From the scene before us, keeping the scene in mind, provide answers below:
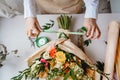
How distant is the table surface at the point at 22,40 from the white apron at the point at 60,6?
3 centimetres

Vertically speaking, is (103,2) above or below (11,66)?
above

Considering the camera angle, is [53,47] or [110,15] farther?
[110,15]

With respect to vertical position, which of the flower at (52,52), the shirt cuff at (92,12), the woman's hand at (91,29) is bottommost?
the flower at (52,52)

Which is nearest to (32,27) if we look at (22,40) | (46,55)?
(46,55)

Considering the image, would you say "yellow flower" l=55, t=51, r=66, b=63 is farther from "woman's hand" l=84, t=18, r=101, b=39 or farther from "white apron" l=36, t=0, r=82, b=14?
"white apron" l=36, t=0, r=82, b=14

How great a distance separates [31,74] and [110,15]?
1.44 feet

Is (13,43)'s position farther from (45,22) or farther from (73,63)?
(73,63)

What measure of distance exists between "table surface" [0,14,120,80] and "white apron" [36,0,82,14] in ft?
0.11

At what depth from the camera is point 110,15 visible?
3.58 ft

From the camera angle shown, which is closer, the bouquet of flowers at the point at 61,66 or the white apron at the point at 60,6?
the bouquet of flowers at the point at 61,66

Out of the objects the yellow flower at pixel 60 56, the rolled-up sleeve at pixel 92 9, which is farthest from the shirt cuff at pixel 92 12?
the yellow flower at pixel 60 56

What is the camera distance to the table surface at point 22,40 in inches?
42.4

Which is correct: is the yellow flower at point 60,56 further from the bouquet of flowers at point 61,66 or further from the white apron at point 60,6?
the white apron at point 60,6

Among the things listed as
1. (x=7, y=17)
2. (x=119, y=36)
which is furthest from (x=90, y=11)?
(x=7, y=17)
